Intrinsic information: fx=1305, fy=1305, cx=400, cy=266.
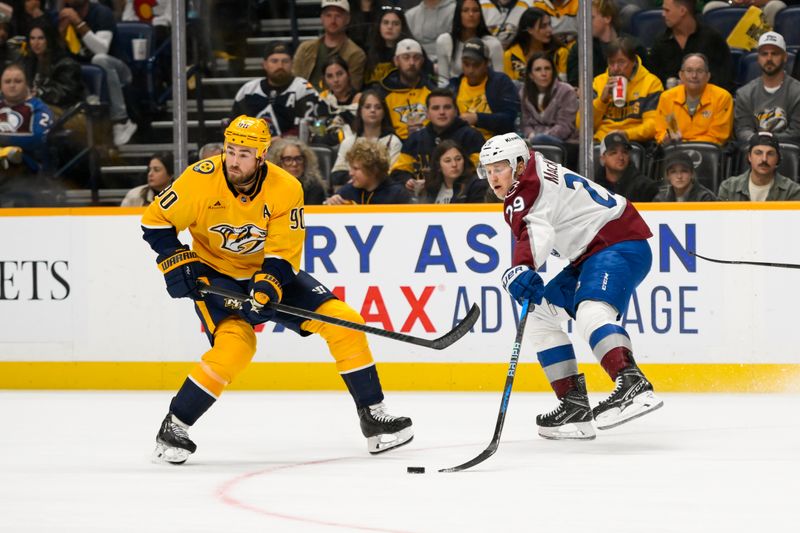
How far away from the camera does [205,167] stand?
4520 mm

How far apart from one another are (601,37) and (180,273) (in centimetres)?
340

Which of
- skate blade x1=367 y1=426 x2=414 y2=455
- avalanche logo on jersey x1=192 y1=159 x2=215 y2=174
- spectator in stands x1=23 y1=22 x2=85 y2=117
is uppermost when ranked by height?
spectator in stands x1=23 y1=22 x2=85 y2=117

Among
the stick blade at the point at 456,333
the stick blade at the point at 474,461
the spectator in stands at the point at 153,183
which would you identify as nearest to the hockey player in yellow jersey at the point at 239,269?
the stick blade at the point at 456,333

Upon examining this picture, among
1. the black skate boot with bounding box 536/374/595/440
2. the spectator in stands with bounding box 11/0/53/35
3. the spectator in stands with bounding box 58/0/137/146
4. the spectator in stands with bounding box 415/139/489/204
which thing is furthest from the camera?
the spectator in stands with bounding box 11/0/53/35

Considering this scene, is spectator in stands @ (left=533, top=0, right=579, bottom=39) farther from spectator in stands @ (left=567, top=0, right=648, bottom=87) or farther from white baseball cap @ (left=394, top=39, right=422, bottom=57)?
white baseball cap @ (left=394, top=39, right=422, bottom=57)

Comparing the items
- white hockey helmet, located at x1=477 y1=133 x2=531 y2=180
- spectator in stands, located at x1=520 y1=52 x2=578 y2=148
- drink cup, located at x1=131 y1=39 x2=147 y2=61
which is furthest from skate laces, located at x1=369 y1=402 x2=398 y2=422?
drink cup, located at x1=131 y1=39 x2=147 y2=61

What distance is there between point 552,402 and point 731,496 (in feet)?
8.18

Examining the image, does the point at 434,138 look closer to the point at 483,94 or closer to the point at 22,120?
the point at 483,94

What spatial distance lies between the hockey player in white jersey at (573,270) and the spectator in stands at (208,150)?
8.29 feet

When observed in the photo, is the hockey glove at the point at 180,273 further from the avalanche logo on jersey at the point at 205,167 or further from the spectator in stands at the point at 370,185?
the spectator in stands at the point at 370,185

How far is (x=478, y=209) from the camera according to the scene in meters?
6.58

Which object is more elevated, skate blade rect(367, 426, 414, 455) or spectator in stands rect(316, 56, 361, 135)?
spectator in stands rect(316, 56, 361, 135)

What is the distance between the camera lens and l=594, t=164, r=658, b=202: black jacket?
21.5 feet

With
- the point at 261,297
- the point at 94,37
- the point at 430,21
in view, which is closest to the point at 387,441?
the point at 261,297
